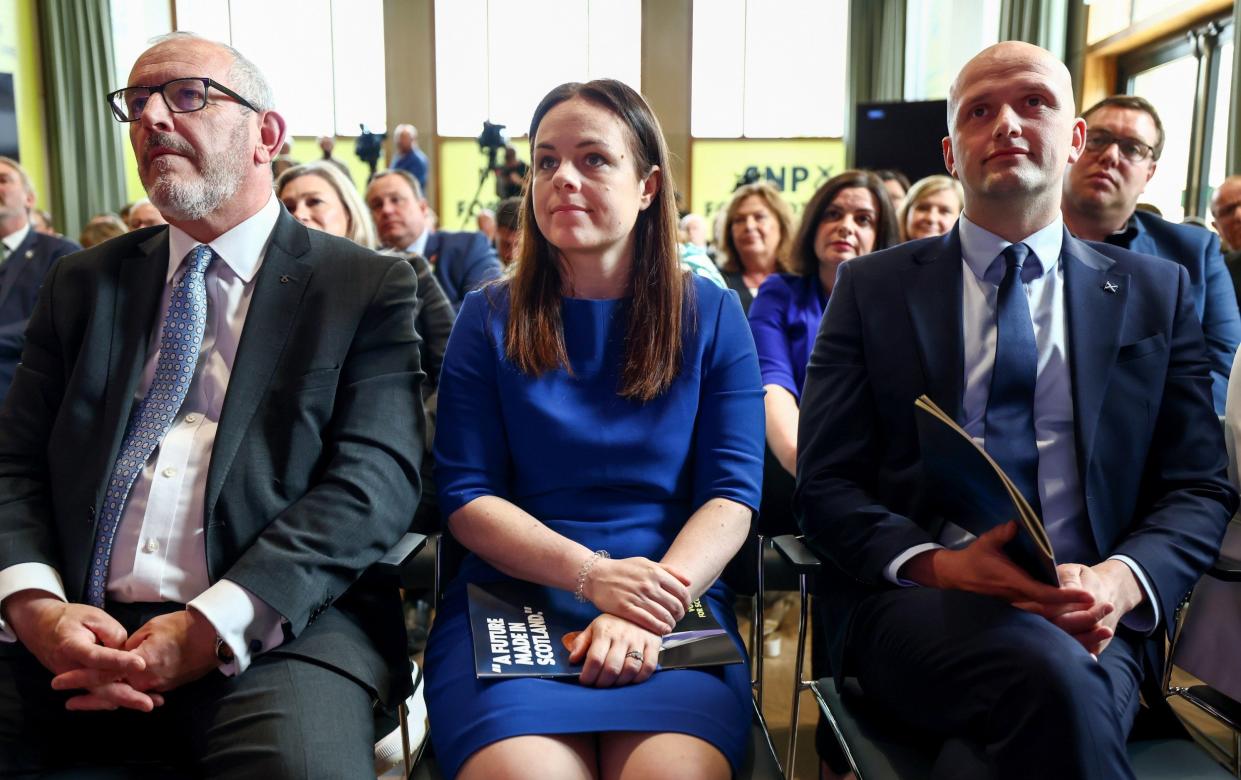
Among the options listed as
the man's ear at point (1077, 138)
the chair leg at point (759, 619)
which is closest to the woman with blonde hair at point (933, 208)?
the man's ear at point (1077, 138)

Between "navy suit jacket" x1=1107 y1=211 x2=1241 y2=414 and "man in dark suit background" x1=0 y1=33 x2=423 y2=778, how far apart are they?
2049 millimetres

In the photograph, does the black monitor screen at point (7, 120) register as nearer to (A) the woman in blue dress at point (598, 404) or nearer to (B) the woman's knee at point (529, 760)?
(A) the woman in blue dress at point (598, 404)

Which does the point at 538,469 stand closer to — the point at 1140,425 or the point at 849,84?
the point at 1140,425

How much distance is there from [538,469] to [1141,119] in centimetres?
219

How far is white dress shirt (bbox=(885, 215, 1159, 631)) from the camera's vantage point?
153 cm

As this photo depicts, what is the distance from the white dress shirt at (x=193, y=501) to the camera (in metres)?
1.36

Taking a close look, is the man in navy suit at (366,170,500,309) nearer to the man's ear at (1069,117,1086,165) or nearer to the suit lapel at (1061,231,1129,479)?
the man's ear at (1069,117,1086,165)

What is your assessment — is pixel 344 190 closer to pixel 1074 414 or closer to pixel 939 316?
pixel 939 316

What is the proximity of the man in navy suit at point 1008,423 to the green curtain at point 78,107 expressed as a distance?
32.2 ft

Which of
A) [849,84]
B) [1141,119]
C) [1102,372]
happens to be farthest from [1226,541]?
[849,84]

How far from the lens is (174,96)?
5.25 ft

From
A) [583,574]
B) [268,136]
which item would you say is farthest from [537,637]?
[268,136]

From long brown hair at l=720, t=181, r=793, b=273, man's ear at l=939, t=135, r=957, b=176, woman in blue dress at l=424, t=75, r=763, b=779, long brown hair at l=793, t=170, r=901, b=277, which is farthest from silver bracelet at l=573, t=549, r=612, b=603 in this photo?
long brown hair at l=720, t=181, r=793, b=273

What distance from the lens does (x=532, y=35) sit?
11.4 meters
